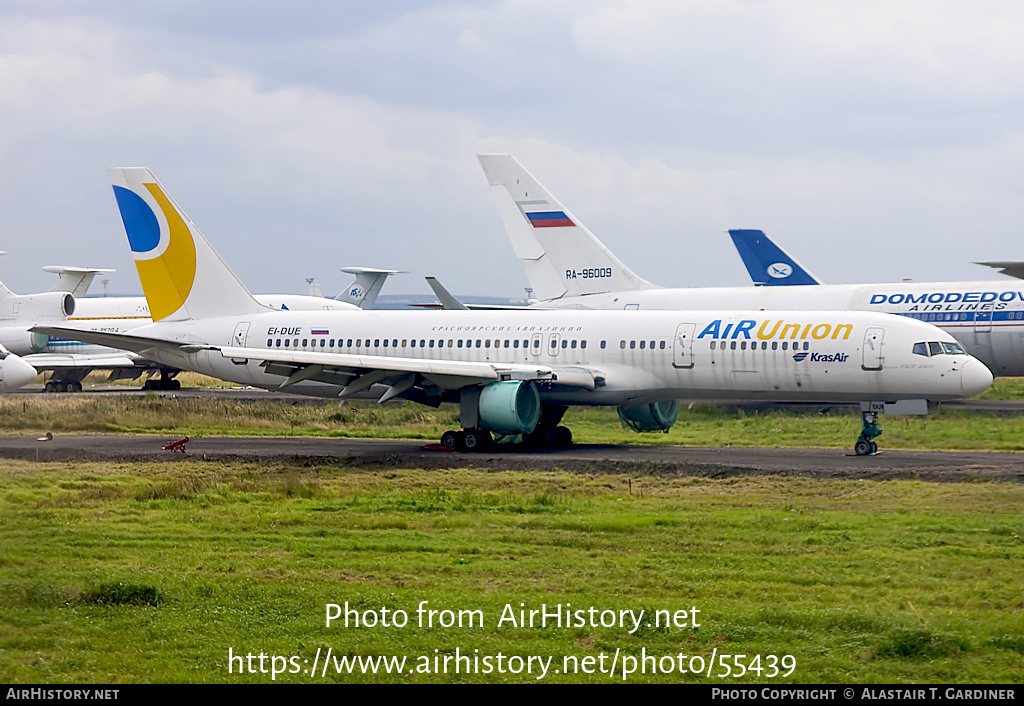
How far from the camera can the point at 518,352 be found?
105ft

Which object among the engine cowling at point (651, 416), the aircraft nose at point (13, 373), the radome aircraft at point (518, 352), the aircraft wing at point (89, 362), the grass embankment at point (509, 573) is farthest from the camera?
the aircraft wing at point (89, 362)

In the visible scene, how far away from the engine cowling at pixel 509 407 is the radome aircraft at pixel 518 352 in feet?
0.13

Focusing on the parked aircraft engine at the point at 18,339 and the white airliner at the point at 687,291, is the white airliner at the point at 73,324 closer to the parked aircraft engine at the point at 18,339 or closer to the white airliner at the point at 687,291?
the parked aircraft engine at the point at 18,339

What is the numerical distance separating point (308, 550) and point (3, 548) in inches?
155

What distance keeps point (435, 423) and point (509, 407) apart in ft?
31.4

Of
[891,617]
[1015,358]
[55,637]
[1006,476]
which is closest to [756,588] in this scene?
[891,617]

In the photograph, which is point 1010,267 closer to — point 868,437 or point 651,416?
point 868,437

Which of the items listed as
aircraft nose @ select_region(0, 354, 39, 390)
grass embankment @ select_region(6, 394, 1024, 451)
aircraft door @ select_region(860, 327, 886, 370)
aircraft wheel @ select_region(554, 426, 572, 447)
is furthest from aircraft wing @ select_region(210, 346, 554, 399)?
aircraft door @ select_region(860, 327, 886, 370)

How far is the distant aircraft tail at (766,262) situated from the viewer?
51.9 m

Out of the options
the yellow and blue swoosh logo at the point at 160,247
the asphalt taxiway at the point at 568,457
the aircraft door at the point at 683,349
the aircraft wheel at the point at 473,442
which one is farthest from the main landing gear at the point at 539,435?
the yellow and blue swoosh logo at the point at 160,247

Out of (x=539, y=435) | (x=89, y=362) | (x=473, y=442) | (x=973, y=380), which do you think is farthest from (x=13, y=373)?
(x=89, y=362)

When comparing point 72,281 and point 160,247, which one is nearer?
point 160,247

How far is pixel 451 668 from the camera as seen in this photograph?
1088cm

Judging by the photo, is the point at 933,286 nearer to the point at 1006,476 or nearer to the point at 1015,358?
the point at 1015,358
